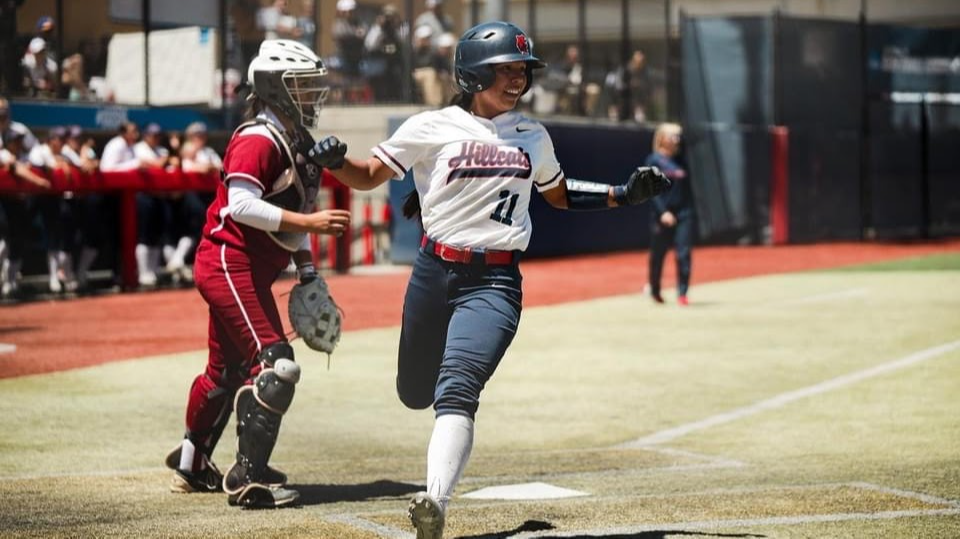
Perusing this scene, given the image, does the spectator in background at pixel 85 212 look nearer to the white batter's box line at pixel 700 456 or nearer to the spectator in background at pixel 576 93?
the spectator in background at pixel 576 93

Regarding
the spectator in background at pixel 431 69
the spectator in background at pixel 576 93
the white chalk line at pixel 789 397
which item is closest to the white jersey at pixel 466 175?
the white chalk line at pixel 789 397

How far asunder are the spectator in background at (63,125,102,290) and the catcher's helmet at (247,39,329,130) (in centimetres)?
1263

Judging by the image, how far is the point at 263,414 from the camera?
6.98 meters

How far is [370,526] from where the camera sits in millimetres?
6414

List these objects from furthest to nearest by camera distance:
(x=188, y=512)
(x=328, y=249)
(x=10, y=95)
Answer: (x=328, y=249), (x=10, y=95), (x=188, y=512)

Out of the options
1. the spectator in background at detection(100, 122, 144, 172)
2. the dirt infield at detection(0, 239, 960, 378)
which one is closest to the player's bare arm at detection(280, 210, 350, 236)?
the dirt infield at detection(0, 239, 960, 378)

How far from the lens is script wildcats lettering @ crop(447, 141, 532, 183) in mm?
6211

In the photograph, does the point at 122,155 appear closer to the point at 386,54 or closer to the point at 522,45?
the point at 386,54

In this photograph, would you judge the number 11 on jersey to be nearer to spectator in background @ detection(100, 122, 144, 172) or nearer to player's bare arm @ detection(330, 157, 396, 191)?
player's bare arm @ detection(330, 157, 396, 191)

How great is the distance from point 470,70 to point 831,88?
2793cm

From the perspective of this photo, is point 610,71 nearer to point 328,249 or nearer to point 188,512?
point 328,249

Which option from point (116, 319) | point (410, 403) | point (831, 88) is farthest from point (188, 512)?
point (831, 88)

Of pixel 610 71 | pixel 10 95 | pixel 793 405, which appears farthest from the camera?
pixel 610 71

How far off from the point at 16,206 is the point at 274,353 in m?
12.9
